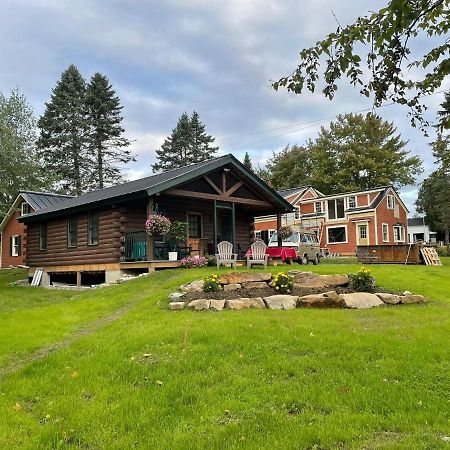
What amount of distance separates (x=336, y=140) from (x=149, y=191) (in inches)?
1595

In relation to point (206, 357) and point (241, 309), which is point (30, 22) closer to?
point (241, 309)

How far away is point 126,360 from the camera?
5.69 m

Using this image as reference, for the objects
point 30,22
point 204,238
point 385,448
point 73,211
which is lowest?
point 385,448

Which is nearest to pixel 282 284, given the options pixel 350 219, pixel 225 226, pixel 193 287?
pixel 193 287

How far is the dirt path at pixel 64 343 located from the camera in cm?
593

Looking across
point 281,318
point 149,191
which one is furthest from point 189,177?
point 281,318

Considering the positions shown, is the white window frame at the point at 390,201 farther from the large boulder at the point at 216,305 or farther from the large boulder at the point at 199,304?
the large boulder at the point at 199,304

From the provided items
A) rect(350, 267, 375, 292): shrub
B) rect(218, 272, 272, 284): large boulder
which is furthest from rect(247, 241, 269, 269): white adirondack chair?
rect(350, 267, 375, 292): shrub

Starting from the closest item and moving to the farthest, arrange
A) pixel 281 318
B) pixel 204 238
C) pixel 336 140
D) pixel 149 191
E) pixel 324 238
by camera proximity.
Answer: pixel 281 318, pixel 149 191, pixel 204 238, pixel 324 238, pixel 336 140

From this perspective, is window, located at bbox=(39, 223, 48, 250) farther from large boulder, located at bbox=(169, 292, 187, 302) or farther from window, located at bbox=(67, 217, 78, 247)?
large boulder, located at bbox=(169, 292, 187, 302)

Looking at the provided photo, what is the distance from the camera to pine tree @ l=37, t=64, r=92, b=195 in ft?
139

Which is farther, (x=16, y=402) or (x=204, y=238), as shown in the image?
(x=204, y=238)

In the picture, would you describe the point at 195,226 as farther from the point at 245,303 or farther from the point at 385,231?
the point at 385,231

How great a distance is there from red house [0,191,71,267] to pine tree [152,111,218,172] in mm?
24586
